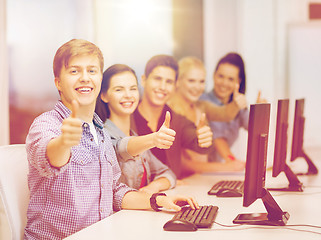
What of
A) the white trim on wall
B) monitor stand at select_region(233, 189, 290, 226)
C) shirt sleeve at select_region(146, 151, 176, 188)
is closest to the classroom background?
the white trim on wall

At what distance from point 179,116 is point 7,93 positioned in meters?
1.01

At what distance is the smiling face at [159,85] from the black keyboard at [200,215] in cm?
82

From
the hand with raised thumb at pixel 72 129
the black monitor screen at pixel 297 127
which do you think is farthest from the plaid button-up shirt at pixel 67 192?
the black monitor screen at pixel 297 127

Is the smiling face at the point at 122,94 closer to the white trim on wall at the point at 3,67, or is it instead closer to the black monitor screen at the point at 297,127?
the white trim on wall at the point at 3,67

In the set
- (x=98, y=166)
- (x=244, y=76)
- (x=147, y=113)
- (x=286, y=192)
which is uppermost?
(x=244, y=76)

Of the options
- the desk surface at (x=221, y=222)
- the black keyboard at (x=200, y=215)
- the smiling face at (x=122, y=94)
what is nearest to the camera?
the desk surface at (x=221, y=222)

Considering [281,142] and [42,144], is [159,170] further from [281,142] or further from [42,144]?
[42,144]

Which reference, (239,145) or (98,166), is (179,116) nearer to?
(239,145)

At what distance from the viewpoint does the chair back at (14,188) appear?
1723 mm

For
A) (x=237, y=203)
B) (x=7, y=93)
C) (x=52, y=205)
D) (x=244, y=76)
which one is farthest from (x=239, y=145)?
(x=52, y=205)

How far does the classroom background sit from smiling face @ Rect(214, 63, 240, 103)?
65 mm

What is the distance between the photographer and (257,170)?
1.65 metres

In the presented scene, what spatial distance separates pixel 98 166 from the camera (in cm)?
179

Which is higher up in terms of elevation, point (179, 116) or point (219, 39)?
point (219, 39)
